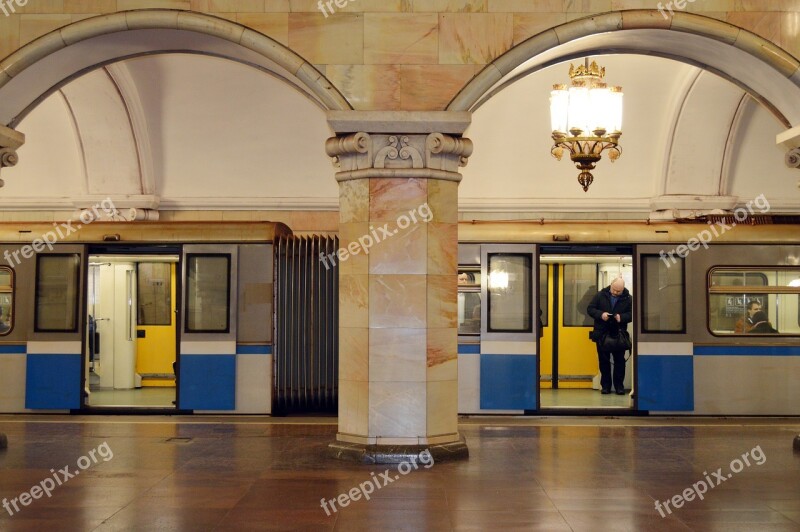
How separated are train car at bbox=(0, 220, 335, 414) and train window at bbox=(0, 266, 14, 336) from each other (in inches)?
0.5

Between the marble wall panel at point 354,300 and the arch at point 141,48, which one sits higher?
the arch at point 141,48

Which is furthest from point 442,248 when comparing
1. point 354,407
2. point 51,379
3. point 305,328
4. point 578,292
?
point 51,379

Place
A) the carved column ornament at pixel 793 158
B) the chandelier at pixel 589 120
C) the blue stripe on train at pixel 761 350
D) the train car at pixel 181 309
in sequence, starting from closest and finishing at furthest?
1. the carved column ornament at pixel 793 158
2. the chandelier at pixel 589 120
3. the blue stripe on train at pixel 761 350
4. the train car at pixel 181 309

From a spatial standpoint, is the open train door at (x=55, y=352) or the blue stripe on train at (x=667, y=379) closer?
the blue stripe on train at (x=667, y=379)

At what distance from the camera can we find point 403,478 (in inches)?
329

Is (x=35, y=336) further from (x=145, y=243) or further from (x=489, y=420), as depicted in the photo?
(x=489, y=420)

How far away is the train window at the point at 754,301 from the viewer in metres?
12.8

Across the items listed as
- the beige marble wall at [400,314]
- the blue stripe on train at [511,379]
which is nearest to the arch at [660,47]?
the beige marble wall at [400,314]

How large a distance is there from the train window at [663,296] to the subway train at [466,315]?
0.02 m

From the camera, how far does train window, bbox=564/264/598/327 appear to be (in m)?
14.8

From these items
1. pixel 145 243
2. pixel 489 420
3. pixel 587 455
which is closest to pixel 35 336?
pixel 145 243

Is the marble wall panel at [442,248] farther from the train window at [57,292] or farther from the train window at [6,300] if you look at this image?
the train window at [6,300]

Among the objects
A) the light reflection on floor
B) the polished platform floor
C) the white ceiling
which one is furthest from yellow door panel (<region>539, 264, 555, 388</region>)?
the polished platform floor

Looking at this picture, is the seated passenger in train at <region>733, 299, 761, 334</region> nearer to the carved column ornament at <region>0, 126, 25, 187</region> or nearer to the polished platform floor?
the polished platform floor
